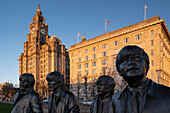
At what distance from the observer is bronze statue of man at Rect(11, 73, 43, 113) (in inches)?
146

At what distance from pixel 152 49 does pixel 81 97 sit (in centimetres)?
2708

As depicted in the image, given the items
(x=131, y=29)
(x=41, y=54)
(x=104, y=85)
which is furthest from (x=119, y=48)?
(x=41, y=54)

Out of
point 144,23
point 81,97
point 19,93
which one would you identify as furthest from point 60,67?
point 19,93

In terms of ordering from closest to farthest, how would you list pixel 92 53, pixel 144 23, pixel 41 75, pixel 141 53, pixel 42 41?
pixel 141 53 → pixel 144 23 → pixel 92 53 → pixel 41 75 → pixel 42 41

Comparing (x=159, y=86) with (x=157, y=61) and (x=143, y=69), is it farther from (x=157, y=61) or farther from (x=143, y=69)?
(x=157, y=61)

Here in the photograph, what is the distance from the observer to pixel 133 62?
4.91 feet

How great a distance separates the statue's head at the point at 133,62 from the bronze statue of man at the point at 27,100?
3.04 meters

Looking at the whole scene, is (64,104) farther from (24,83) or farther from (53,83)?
(24,83)

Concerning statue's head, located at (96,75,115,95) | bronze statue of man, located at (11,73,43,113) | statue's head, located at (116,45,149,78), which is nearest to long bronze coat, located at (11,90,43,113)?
bronze statue of man, located at (11,73,43,113)

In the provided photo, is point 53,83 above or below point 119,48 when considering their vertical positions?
below

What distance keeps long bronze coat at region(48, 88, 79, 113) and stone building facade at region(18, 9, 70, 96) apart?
69.3 metres

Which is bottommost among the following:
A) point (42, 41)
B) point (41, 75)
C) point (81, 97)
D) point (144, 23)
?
point (81, 97)

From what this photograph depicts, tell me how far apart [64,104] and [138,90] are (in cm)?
276

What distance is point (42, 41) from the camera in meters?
80.4
